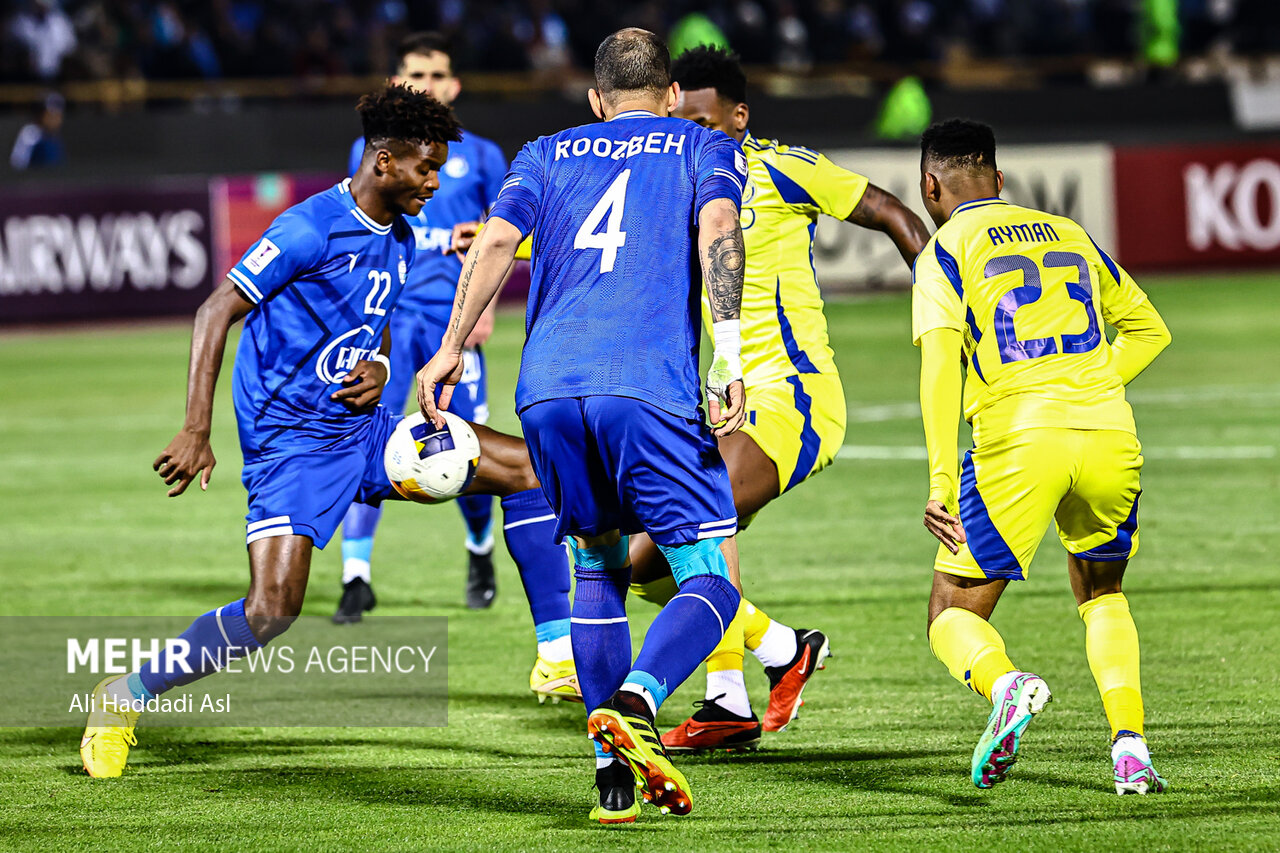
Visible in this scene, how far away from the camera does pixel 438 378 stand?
493cm

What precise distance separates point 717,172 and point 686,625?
131cm

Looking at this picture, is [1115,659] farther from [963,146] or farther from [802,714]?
[963,146]

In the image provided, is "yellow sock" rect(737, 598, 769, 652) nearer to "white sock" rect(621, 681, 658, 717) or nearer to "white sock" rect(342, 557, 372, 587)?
"white sock" rect(621, 681, 658, 717)

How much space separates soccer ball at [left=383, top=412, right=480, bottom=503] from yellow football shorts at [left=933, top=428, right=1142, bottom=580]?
174 centimetres

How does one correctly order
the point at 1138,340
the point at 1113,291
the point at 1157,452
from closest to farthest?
the point at 1113,291, the point at 1138,340, the point at 1157,452

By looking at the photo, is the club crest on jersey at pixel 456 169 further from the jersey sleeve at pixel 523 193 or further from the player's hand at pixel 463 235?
the jersey sleeve at pixel 523 193

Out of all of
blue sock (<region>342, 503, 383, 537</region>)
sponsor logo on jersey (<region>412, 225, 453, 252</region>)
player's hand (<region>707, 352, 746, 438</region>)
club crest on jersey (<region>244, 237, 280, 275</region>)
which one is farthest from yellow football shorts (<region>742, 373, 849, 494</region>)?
blue sock (<region>342, 503, 383, 537</region>)

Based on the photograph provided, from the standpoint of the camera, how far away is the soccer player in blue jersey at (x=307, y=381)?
5680mm

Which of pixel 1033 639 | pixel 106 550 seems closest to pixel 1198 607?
pixel 1033 639

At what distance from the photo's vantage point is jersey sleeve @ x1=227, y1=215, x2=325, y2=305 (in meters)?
5.71

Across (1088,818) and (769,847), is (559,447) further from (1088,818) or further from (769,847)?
(1088,818)

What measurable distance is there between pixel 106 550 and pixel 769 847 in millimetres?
6510

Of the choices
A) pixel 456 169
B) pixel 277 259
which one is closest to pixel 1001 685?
pixel 277 259

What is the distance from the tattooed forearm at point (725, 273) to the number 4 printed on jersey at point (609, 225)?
0.27 meters
